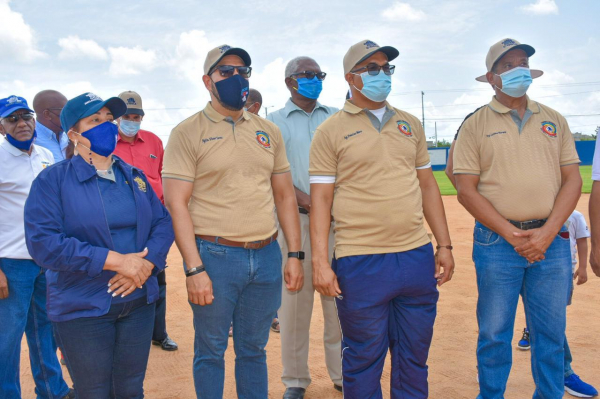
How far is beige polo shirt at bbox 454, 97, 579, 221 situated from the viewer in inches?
136

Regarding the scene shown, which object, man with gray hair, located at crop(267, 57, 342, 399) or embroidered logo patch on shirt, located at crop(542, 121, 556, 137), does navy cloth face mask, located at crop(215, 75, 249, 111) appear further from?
embroidered logo patch on shirt, located at crop(542, 121, 556, 137)

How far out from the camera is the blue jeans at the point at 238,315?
10.2ft

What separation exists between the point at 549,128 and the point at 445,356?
2.36m

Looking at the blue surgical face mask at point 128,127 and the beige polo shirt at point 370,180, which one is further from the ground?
the blue surgical face mask at point 128,127

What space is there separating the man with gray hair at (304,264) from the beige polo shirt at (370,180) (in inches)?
34.7

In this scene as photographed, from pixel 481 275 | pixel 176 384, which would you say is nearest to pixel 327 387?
pixel 176 384

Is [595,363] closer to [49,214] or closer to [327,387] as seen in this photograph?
[327,387]

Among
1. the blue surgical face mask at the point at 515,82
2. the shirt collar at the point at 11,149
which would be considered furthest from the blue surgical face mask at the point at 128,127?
the blue surgical face mask at the point at 515,82

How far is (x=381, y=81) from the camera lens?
333cm

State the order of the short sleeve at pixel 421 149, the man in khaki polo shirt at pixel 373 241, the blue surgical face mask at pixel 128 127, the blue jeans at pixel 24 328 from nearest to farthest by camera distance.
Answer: the man in khaki polo shirt at pixel 373 241 → the short sleeve at pixel 421 149 → the blue jeans at pixel 24 328 → the blue surgical face mask at pixel 128 127

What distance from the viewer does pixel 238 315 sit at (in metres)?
3.27

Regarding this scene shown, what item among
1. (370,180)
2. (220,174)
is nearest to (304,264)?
(370,180)

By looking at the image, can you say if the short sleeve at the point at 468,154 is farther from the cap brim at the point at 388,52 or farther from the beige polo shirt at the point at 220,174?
the beige polo shirt at the point at 220,174

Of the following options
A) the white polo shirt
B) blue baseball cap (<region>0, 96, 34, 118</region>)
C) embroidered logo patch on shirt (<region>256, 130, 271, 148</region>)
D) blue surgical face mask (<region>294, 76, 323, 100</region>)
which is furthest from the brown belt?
blue baseball cap (<region>0, 96, 34, 118</region>)
